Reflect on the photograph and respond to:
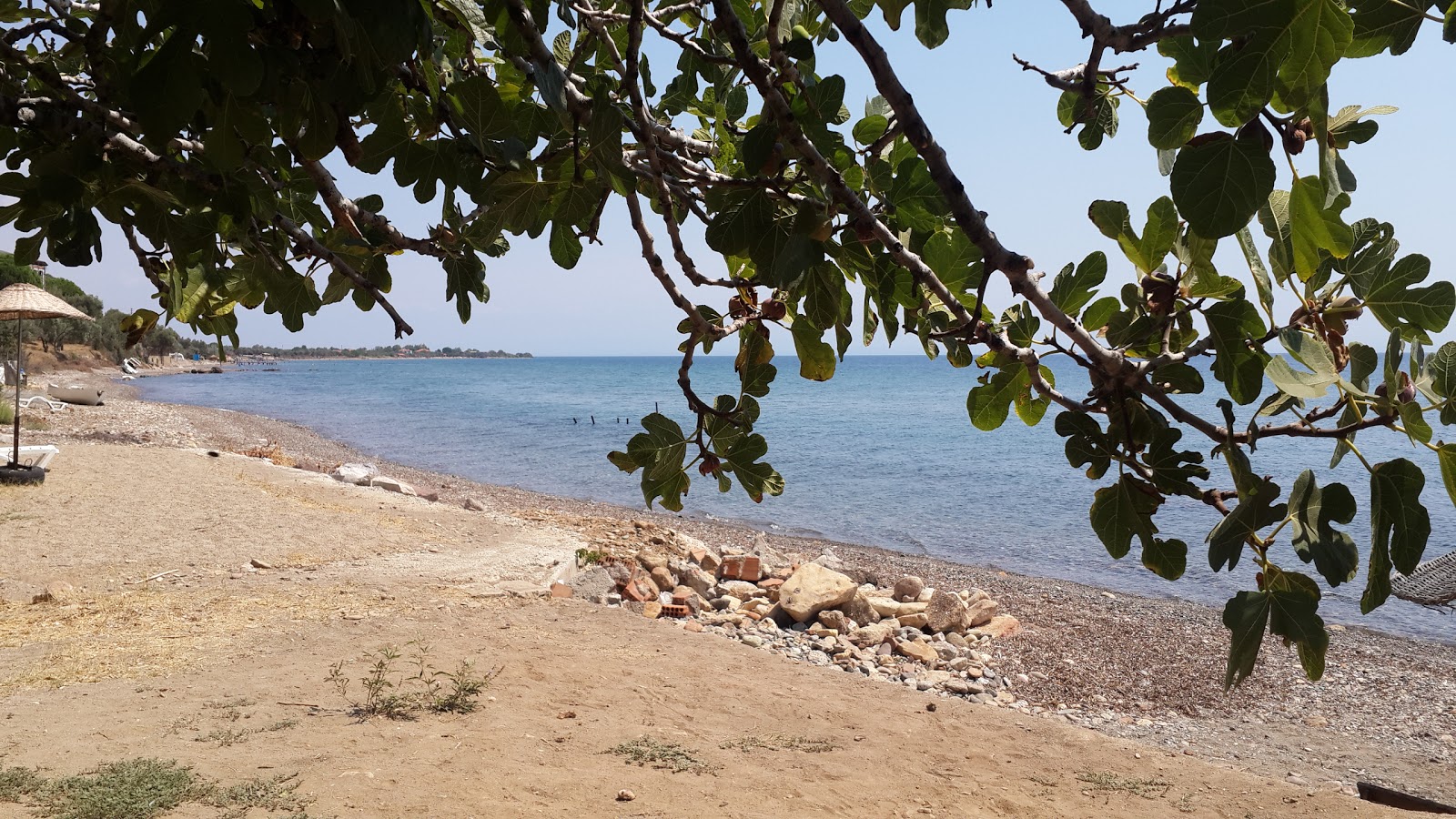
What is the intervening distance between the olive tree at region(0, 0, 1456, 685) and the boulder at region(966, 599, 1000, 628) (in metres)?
8.87

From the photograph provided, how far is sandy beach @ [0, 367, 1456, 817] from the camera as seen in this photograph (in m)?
4.69

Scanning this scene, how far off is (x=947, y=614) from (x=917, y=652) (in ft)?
3.99

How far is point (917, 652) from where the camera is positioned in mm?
8492

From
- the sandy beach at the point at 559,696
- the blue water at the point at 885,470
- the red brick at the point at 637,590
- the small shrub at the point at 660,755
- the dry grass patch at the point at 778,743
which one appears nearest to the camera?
the sandy beach at the point at 559,696

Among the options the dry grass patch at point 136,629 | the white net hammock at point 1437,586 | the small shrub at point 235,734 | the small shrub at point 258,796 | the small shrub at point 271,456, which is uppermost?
the white net hammock at point 1437,586

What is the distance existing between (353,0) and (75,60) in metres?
2.13

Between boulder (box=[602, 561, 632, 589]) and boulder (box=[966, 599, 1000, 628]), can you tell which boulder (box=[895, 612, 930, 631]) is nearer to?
boulder (box=[966, 599, 1000, 628])

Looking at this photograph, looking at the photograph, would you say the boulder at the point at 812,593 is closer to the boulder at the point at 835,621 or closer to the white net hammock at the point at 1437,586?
the boulder at the point at 835,621

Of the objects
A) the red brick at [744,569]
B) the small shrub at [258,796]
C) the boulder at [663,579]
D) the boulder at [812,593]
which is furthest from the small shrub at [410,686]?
the red brick at [744,569]

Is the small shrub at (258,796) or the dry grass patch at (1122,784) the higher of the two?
the small shrub at (258,796)

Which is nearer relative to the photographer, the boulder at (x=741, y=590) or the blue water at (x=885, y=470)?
the boulder at (x=741, y=590)

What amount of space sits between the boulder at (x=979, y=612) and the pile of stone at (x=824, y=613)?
0.01 meters

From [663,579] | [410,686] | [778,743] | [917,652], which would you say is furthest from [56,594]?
[917,652]

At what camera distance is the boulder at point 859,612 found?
9.27 meters
